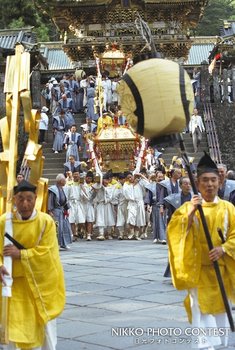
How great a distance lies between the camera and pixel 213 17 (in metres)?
45.4

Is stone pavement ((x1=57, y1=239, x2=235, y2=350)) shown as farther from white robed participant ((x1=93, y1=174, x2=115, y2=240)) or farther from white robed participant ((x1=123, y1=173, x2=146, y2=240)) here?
white robed participant ((x1=93, y1=174, x2=115, y2=240))

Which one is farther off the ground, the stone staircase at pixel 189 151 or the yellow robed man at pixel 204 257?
A: the stone staircase at pixel 189 151

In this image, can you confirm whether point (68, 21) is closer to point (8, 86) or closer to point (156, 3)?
point (156, 3)

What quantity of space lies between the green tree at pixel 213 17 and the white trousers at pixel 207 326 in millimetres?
40870

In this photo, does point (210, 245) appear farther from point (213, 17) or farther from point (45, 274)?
point (213, 17)

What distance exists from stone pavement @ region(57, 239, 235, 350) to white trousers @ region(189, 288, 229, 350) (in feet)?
1.50

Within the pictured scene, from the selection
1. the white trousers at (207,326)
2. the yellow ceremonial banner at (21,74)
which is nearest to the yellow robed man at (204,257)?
the white trousers at (207,326)

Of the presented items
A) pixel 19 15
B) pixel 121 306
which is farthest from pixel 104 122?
pixel 19 15

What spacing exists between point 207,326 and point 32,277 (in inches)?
57.6

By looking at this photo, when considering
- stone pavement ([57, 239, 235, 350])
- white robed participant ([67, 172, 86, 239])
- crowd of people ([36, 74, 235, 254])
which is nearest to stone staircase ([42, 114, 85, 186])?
crowd of people ([36, 74, 235, 254])

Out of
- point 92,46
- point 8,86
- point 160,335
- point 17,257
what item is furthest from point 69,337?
point 92,46

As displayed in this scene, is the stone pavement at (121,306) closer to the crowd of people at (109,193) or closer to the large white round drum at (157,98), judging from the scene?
the crowd of people at (109,193)

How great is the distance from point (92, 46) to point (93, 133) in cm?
1029

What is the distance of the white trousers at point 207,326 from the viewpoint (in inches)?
203
